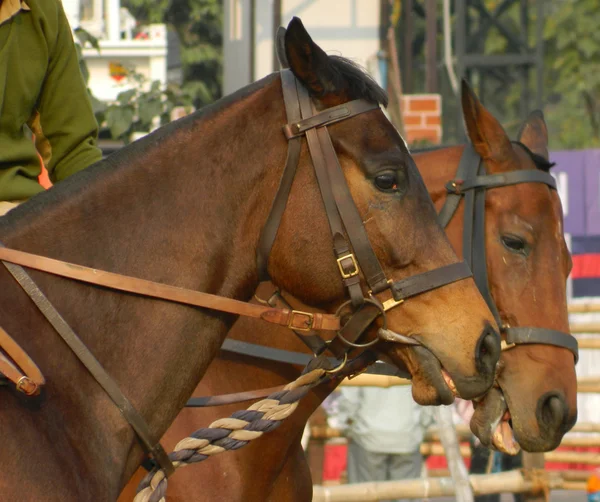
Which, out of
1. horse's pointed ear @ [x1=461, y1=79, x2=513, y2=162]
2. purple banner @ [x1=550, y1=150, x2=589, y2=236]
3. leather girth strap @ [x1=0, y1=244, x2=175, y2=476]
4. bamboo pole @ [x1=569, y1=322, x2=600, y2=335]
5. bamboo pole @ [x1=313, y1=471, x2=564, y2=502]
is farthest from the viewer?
purple banner @ [x1=550, y1=150, x2=589, y2=236]

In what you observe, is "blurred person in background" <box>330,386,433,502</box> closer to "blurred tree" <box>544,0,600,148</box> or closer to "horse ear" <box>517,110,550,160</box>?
"horse ear" <box>517,110,550,160</box>

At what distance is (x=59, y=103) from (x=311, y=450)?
12.1 feet

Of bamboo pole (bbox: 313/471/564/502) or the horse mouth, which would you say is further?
bamboo pole (bbox: 313/471/564/502)

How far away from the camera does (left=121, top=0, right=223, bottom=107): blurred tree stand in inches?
824

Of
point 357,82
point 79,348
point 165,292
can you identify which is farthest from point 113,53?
point 79,348

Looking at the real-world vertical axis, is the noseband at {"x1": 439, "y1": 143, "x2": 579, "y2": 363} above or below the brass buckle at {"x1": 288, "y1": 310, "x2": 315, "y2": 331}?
below

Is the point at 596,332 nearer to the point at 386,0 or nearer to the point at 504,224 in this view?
the point at 504,224

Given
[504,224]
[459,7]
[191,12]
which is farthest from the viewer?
[191,12]

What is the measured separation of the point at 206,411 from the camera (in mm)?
3453

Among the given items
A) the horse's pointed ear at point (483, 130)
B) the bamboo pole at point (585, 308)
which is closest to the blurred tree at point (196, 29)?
the bamboo pole at point (585, 308)

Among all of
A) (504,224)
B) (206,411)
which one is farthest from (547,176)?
(206,411)

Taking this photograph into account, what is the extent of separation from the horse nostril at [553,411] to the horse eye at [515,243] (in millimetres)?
639

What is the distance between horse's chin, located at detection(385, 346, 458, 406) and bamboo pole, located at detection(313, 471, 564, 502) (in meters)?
2.88

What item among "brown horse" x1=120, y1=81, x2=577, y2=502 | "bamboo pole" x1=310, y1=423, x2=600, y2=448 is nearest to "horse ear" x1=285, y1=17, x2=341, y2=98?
"brown horse" x1=120, y1=81, x2=577, y2=502
